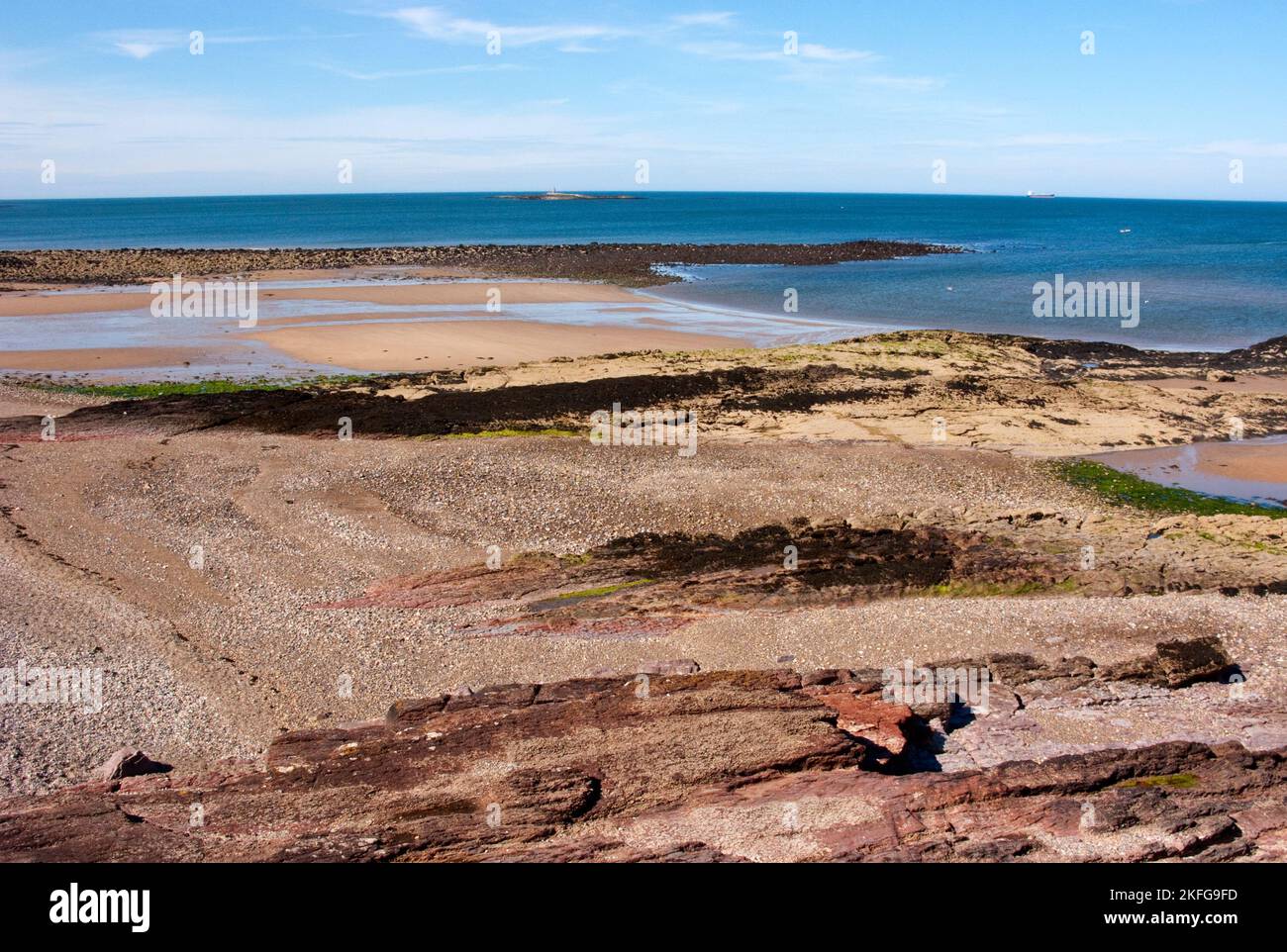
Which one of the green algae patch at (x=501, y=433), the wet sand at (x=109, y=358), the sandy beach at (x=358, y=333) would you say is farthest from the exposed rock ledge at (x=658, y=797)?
the wet sand at (x=109, y=358)

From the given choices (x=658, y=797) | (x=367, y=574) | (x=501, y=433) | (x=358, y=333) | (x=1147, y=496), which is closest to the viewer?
(x=658, y=797)

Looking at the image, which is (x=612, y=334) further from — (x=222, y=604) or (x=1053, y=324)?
(x=222, y=604)

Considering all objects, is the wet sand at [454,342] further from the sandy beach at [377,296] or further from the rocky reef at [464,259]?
the rocky reef at [464,259]

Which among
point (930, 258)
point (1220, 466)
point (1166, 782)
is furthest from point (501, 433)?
point (930, 258)

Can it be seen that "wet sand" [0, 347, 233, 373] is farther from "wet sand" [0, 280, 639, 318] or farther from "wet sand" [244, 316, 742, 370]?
"wet sand" [0, 280, 639, 318]

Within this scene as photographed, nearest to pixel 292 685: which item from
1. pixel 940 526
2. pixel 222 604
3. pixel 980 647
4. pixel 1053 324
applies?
pixel 222 604

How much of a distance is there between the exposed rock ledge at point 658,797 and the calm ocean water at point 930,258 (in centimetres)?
3099

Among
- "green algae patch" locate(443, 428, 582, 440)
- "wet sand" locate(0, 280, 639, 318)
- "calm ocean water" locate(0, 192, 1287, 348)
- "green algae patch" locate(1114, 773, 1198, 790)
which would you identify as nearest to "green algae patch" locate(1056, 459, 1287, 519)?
"green algae patch" locate(1114, 773, 1198, 790)

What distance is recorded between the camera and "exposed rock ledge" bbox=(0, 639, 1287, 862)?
291 inches

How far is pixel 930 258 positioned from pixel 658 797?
69650 millimetres

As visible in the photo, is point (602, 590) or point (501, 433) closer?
point (602, 590)

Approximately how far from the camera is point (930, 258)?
7194 centimetres

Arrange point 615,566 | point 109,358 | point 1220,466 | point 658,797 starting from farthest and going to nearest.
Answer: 1. point 109,358
2. point 1220,466
3. point 615,566
4. point 658,797

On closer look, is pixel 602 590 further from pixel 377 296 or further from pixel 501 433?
pixel 377 296
